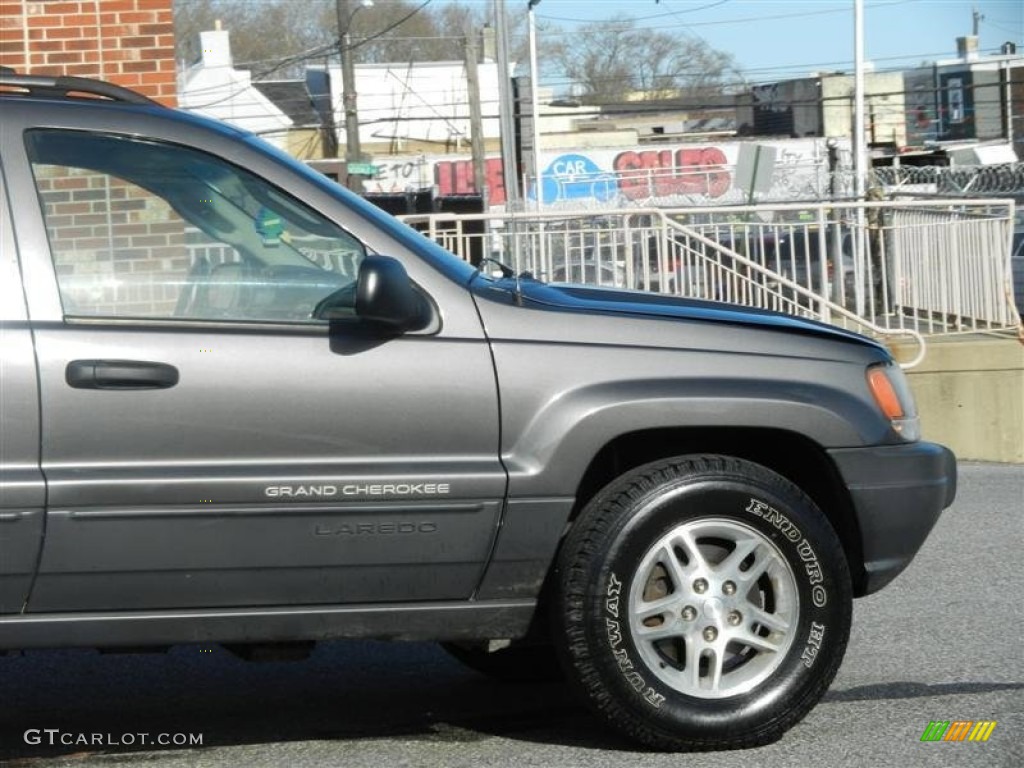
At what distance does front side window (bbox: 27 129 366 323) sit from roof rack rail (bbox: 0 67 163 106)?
0.74 feet

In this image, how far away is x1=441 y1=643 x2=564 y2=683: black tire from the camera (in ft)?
17.0

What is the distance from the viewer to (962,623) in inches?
235

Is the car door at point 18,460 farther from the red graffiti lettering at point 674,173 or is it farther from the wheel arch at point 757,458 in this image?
the red graffiti lettering at point 674,173

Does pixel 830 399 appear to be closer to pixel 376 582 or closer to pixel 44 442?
pixel 376 582

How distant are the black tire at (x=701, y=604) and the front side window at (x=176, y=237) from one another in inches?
38.4

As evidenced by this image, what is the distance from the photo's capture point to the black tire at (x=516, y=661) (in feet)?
17.0

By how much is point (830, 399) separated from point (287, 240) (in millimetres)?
1580

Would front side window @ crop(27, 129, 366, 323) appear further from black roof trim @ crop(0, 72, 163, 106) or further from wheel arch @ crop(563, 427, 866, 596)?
wheel arch @ crop(563, 427, 866, 596)

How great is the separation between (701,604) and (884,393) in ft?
2.79

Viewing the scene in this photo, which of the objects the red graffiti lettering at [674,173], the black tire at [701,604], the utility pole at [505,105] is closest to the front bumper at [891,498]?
the black tire at [701,604]

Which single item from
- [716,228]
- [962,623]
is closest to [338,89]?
[716,228]

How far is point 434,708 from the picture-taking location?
196 inches

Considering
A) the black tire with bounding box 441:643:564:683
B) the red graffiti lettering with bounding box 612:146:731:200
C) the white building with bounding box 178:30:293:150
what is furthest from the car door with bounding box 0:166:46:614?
the white building with bounding box 178:30:293:150

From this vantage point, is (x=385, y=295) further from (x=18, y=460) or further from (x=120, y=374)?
(x=18, y=460)
